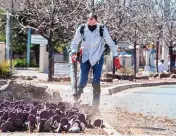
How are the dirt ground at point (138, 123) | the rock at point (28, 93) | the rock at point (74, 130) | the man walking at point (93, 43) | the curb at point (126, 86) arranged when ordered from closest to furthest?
the rock at point (74, 130), the dirt ground at point (138, 123), the man walking at point (93, 43), the rock at point (28, 93), the curb at point (126, 86)

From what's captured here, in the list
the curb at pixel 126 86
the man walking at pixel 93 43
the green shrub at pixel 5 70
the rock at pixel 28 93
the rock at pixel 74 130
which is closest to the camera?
the rock at pixel 74 130

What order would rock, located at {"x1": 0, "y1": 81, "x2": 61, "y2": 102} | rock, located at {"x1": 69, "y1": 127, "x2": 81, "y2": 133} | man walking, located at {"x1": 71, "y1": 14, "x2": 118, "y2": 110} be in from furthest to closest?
rock, located at {"x1": 0, "y1": 81, "x2": 61, "y2": 102} < man walking, located at {"x1": 71, "y1": 14, "x2": 118, "y2": 110} < rock, located at {"x1": 69, "y1": 127, "x2": 81, "y2": 133}

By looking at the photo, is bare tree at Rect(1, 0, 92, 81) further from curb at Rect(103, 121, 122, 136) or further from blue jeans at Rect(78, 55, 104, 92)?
curb at Rect(103, 121, 122, 136)

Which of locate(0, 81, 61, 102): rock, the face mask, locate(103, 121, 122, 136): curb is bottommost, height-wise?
locate(103, 121, 122, 136): curb

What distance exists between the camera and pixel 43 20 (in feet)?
71.3

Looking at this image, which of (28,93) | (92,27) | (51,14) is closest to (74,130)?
(92,27)

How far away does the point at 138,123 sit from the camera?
8719mm

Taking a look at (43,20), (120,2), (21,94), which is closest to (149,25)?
(120,2)

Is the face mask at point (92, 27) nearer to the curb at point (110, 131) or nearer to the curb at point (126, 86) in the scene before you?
the curb at point (110, 131)

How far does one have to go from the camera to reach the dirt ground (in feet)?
25.4

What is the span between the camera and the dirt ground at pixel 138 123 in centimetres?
774

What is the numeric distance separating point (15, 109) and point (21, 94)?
3080 mm

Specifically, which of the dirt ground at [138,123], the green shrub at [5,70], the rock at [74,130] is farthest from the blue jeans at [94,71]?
the green shrub at [5,70]

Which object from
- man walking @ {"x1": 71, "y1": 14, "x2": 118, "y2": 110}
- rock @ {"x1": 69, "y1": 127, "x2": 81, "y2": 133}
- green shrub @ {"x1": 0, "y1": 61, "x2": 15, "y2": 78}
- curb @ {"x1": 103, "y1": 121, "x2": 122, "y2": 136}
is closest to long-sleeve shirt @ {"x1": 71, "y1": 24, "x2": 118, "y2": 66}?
man walking @ {"x1": 71, "y1": 14, "x2": 118, "y2": 110}
